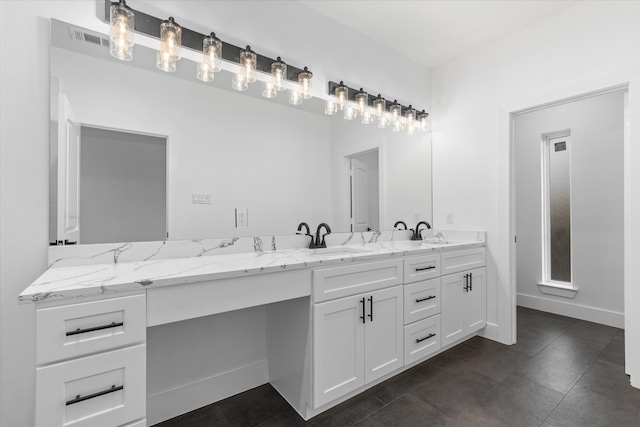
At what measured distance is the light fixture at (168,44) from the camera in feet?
5.14

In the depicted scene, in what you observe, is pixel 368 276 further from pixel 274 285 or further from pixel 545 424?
pixel 545 424

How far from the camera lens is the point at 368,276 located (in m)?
1.76

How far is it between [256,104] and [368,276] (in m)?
1.31

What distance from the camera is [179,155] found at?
167cm

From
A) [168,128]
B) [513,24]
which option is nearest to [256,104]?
[168,128]

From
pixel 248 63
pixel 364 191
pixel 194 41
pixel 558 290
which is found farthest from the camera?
pixel 558 290

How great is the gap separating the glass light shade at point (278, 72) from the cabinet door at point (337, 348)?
1.43 m

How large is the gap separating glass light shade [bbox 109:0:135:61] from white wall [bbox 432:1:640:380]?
2.71 meters

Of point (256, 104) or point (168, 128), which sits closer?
point (168, 128)

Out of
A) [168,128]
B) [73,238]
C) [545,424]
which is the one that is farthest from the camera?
[168,128]

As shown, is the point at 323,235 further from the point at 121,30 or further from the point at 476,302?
the point at 121,30

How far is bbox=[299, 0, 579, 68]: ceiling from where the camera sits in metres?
2.19

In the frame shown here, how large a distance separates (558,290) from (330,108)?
10.4ft

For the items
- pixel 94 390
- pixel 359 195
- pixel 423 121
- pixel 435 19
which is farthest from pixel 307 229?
pixel 435 19
